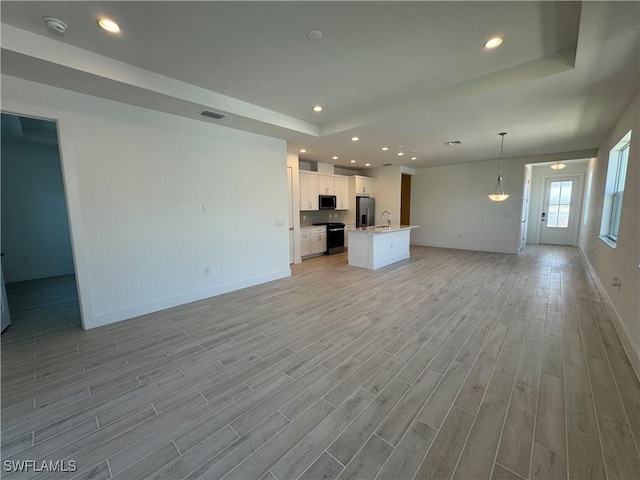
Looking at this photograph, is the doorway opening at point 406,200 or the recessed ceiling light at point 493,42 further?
the doorway opening at point 406,200

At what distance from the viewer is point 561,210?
28.3 ft

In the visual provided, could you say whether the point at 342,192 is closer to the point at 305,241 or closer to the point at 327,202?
the point at 327,202

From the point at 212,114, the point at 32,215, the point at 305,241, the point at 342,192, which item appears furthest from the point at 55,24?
the point at 342,192

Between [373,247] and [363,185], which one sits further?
[363,185]

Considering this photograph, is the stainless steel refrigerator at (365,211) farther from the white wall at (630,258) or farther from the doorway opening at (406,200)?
the white wall at (630,258)

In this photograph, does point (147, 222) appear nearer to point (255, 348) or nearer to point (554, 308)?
point (255, 348)

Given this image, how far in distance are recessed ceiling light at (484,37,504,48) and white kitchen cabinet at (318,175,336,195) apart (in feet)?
17.0

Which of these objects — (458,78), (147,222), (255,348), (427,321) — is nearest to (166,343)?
(255,348)

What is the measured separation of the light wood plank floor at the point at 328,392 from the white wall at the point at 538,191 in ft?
21.8

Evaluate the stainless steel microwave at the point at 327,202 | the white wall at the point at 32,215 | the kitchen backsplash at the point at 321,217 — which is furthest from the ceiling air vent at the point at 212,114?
the white wall at the point at 32,215

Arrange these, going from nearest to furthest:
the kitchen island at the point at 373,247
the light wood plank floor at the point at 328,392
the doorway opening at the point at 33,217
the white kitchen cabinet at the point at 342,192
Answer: the light wood plank floor at the point at 328,392 → the doorway opening at the point at 33,217 → the kitchen island at the point at 373,247 → the white kitchen cabinet at the point at 342,192

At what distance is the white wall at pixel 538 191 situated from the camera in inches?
324

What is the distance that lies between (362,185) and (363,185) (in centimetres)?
6

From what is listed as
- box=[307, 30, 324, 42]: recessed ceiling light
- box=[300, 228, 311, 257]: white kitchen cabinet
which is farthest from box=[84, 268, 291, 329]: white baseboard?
box=[307, 30, 324, 42]: recessed ceiling light
